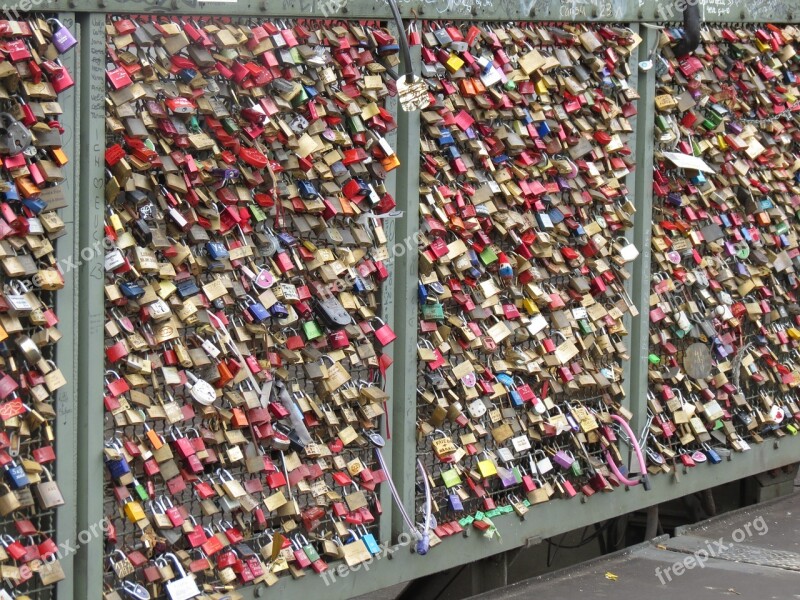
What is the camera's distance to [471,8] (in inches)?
191

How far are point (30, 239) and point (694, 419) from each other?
3.59m

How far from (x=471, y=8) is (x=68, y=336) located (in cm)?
206

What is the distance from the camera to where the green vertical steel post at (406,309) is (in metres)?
Result: 4.65

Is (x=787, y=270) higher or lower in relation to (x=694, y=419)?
higher

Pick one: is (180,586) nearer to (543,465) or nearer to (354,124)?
(354,124)

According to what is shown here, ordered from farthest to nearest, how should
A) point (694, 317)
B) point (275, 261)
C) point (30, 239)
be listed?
point (694, 317)
point (275, 261)
point (30, 239)

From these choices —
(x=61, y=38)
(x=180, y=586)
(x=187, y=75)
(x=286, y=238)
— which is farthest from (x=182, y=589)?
(x=61, y=38)

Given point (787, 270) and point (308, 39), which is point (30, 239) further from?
point (787, 270)

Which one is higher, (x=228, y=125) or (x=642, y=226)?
(x=228, y=125)

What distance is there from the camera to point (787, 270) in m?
6.55

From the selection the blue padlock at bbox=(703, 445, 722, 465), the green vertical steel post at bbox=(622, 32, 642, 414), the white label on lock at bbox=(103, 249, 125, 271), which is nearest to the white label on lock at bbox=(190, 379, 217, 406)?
the white label on lock at bbox=(103, 249, 125, 271)

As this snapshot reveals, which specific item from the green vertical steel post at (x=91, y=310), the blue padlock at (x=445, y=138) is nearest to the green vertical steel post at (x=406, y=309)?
the blue padlock at (x=445, y=138)

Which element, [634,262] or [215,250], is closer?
[215,250]

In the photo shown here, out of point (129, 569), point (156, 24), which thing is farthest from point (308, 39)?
point (129, 569)
